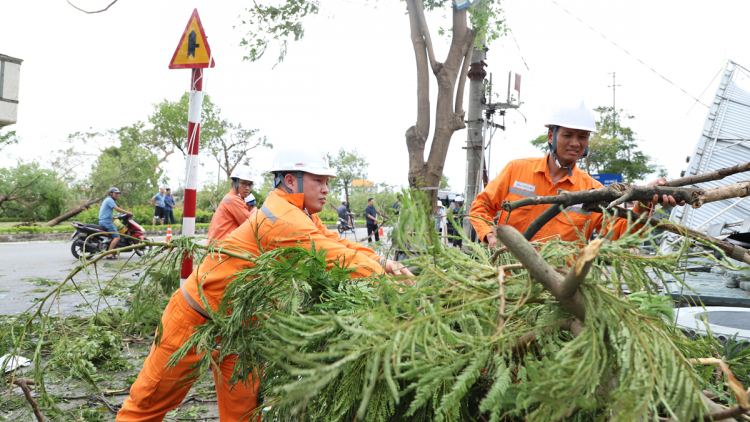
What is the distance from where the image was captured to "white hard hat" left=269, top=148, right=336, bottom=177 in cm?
261

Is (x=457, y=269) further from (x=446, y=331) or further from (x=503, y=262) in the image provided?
(x=503, y=262)

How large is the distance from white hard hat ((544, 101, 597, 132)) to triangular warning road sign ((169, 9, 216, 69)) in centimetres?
301

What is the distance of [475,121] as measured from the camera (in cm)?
796

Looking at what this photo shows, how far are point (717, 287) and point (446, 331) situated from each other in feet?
14.0

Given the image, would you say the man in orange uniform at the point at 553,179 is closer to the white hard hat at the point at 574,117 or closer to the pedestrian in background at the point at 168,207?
the white hard hat at the point at 574,117

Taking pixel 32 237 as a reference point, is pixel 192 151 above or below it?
above


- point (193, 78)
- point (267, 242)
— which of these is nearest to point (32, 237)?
point (193, 78)

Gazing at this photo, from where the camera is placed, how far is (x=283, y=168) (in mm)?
2613

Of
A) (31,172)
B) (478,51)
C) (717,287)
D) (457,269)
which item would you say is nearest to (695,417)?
(457,269)

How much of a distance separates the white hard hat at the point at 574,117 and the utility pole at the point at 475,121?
15.7ft

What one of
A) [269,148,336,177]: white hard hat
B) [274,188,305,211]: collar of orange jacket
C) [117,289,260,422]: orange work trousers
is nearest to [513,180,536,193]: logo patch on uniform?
[269,148,336,177]: white hard hat

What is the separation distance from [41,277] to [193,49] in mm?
6420

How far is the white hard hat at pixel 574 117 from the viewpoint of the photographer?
295 cm

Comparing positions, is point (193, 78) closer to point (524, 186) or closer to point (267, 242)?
point (267, 242)
